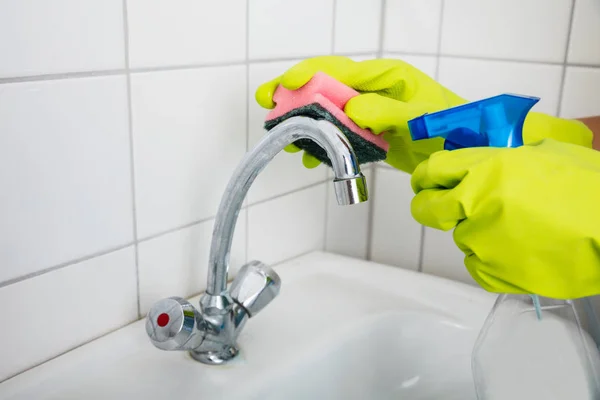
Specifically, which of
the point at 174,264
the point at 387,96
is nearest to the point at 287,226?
the point at 174,264

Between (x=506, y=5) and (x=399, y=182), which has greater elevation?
(x=506, y=5)

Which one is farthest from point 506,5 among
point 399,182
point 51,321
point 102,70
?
point 51,321

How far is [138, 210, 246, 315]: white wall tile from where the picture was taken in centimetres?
70

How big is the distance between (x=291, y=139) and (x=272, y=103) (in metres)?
0.09

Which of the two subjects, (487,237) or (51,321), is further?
(51,321)

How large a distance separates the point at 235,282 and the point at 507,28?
0.48 meters

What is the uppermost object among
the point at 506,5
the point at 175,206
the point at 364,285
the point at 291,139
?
the point at 506,5

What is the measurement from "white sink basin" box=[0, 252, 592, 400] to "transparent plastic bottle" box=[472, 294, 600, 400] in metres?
0.14

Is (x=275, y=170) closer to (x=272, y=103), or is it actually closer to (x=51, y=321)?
(x=272, y=103)

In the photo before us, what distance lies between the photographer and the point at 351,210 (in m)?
1.00

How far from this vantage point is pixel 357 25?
3.01 feet

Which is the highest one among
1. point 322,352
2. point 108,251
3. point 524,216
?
point 524,216

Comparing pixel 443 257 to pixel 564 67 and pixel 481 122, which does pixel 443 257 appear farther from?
pixel 481 122

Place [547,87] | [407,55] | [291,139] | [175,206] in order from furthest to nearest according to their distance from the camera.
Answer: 1. [407,55]
2. [547,87]
3. [175,206]
4. [291,139]
